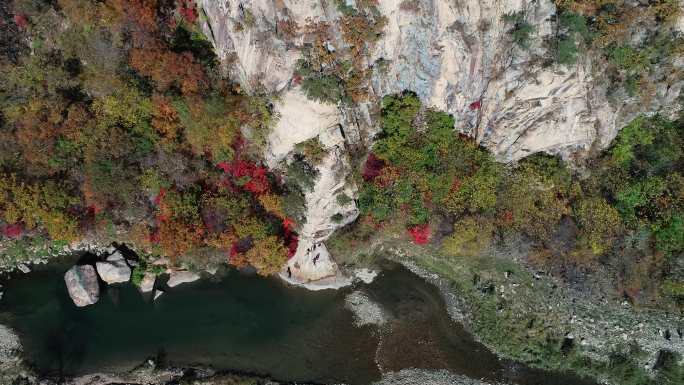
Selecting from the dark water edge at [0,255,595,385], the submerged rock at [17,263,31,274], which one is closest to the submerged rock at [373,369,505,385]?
the dark water edge at [0,255,595,385]

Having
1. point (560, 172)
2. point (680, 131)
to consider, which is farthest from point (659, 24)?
point (560, 172)

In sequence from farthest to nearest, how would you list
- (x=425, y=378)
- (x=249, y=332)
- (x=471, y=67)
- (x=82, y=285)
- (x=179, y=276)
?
1. (x=179, y=276)
2. (x=249, y=332)
3. (x=82, y=285)
4. (x=425, y=378)
5. (x=471, y=67)

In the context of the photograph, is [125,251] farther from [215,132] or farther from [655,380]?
[655,380]

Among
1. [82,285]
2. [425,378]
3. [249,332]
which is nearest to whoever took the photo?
[425,378]

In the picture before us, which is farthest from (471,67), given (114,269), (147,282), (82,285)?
(82,285)

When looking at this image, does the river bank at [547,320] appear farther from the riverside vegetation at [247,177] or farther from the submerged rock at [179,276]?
the submerged rock at [179,276]

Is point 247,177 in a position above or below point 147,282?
above

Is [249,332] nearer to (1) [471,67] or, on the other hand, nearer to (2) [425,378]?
(2) [425,378]

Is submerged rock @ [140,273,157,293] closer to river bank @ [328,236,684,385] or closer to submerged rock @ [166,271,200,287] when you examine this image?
submerged rock @ [166,271,200,287]
